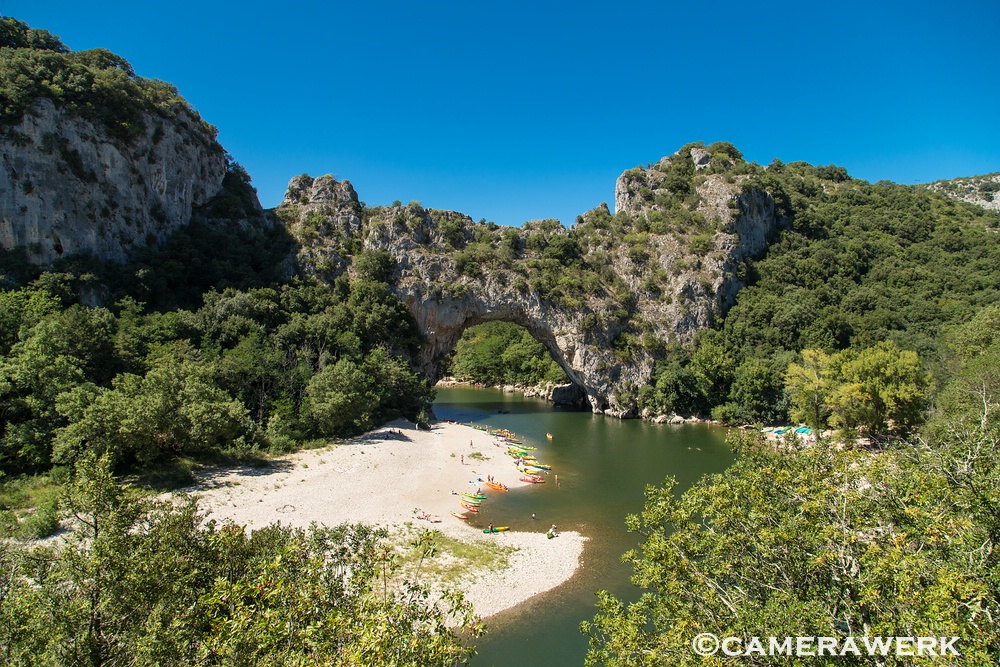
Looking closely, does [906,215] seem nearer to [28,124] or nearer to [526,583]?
[526,583]

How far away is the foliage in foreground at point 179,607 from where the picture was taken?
239 inches

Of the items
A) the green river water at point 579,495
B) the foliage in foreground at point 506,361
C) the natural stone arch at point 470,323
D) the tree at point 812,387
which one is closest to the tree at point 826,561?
the green river water at point 579,495

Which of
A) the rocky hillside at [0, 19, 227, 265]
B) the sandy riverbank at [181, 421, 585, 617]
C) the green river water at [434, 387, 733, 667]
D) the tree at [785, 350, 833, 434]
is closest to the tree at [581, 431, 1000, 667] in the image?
the green river water at [434, 387, 733, 667]

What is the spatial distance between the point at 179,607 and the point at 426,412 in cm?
4204

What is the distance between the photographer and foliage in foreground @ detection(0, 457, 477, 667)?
6.07 metres

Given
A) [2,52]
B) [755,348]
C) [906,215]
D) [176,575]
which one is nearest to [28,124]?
[2,52]

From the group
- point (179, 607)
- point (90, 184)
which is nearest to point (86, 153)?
point (90, 184)

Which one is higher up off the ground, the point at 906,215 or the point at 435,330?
the point at 906,215

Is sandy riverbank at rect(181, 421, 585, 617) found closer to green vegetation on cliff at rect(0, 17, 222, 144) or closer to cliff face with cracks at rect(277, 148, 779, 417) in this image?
cliff face with cracks at rect(277, 148, 779, 417)

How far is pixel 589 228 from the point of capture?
68.1 metres

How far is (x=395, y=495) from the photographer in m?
28.0

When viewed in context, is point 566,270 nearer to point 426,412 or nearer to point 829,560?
point 426,412

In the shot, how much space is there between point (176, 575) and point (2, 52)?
52.0m

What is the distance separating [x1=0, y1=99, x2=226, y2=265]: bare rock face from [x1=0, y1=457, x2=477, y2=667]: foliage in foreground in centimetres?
4117
